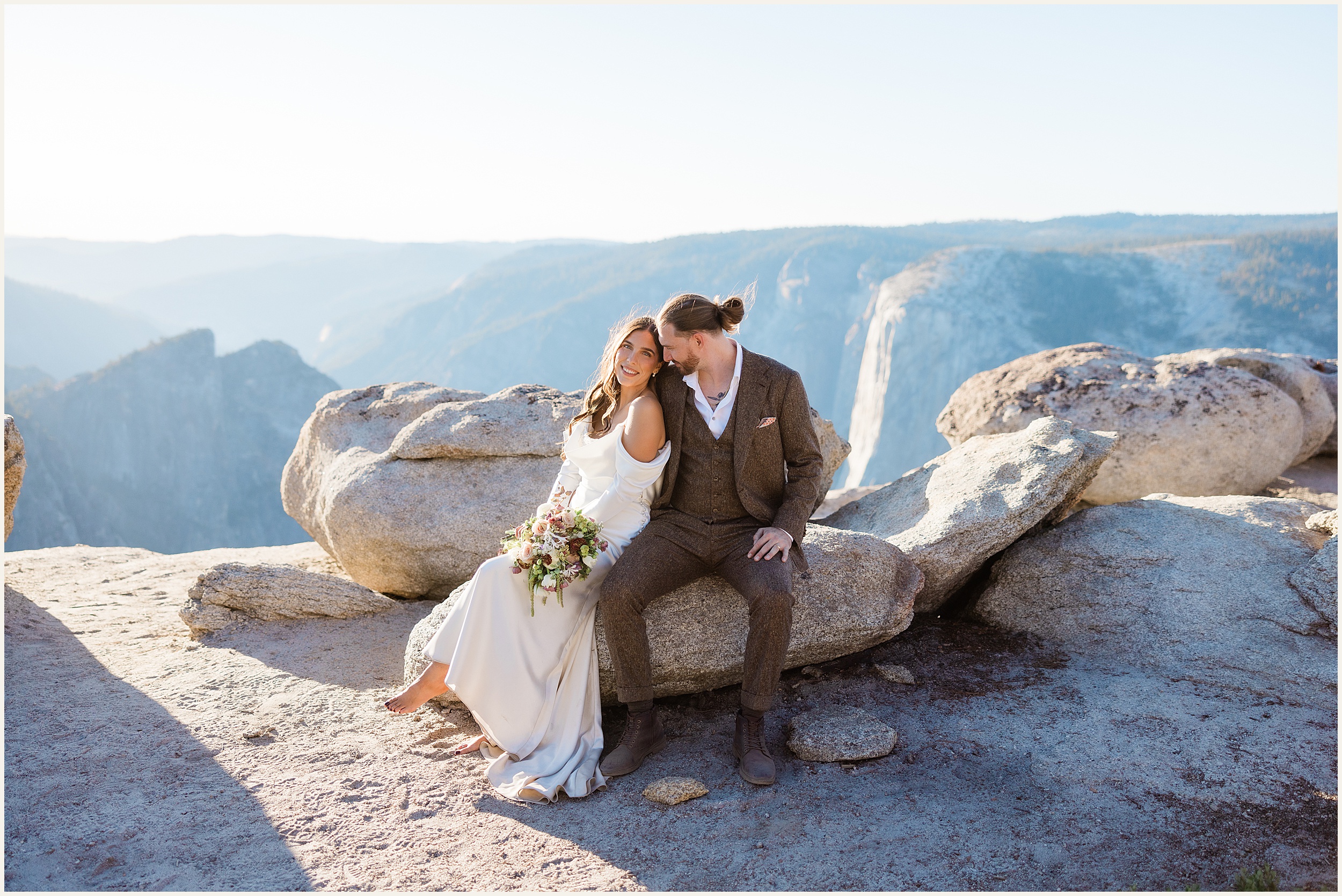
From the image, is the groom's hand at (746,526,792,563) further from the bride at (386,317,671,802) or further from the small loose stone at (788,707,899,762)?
the small loose stone at (788,707,899,762)

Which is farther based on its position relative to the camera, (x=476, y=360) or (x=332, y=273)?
(x=332, y=273)

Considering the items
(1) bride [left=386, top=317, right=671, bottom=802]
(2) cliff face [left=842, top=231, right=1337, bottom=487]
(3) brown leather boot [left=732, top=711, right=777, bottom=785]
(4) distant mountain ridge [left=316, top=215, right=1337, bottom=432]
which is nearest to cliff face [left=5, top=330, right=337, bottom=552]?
(4) distant mountain ridge [left=316, top=215, right=1337, bottom=432]

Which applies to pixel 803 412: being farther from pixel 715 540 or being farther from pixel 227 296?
pixel 227 296

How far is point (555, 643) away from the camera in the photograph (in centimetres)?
435

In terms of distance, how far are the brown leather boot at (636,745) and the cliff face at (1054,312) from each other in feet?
174

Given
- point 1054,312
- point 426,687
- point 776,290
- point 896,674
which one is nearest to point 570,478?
point 426,687

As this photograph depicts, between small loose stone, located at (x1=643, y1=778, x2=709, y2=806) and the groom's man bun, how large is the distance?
2.22m

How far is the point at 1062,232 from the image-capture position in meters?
94.0

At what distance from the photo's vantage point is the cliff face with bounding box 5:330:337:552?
60875 mm

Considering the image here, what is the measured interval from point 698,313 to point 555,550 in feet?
4.69

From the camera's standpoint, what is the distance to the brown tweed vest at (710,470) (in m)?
4.45

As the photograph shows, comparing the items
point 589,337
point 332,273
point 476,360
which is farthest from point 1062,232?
point 332,273

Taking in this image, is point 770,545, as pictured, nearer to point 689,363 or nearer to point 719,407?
point 719,407

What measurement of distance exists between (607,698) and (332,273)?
206m
